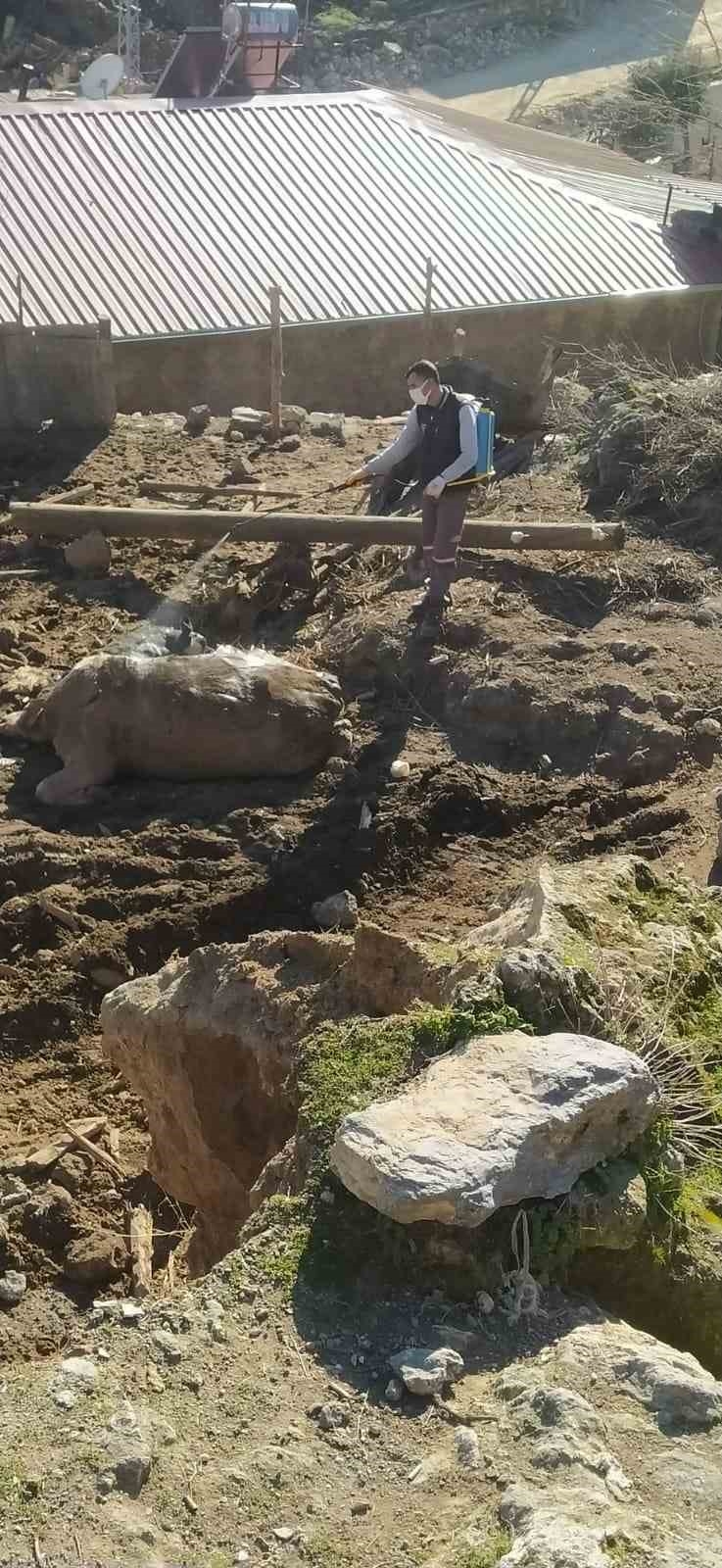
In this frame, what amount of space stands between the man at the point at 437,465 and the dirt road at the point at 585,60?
30.8m

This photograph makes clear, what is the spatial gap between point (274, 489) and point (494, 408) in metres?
2.68

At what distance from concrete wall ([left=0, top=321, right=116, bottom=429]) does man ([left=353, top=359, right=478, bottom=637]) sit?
17.4ft

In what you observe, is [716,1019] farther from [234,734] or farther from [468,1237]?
[234,734]

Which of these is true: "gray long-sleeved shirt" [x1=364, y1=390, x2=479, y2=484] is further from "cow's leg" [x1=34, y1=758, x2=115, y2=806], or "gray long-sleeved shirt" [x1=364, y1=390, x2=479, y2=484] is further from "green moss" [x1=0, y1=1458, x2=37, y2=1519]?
"green moss" [x1=0, y1=1458, x2=37, y2=1519]

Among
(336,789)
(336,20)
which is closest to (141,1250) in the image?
(336,789)

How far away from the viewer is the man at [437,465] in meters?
10.8

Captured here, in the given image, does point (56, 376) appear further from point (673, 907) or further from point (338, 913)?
point (673, 907)

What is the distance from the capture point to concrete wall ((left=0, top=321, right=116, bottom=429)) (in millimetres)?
15297

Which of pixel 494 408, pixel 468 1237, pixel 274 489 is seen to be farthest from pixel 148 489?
pixel 468 1237

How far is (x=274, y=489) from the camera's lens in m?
13.9

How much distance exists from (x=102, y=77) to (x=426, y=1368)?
2556cm

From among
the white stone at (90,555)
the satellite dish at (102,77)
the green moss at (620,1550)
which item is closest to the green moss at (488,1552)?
the green moss at (620,1550)

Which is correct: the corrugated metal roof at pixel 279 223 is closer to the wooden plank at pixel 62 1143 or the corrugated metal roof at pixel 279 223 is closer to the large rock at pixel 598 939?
the wooden plank at pixel 62 1143

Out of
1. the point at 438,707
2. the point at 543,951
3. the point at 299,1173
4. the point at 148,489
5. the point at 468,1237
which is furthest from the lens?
the point at 148,489
